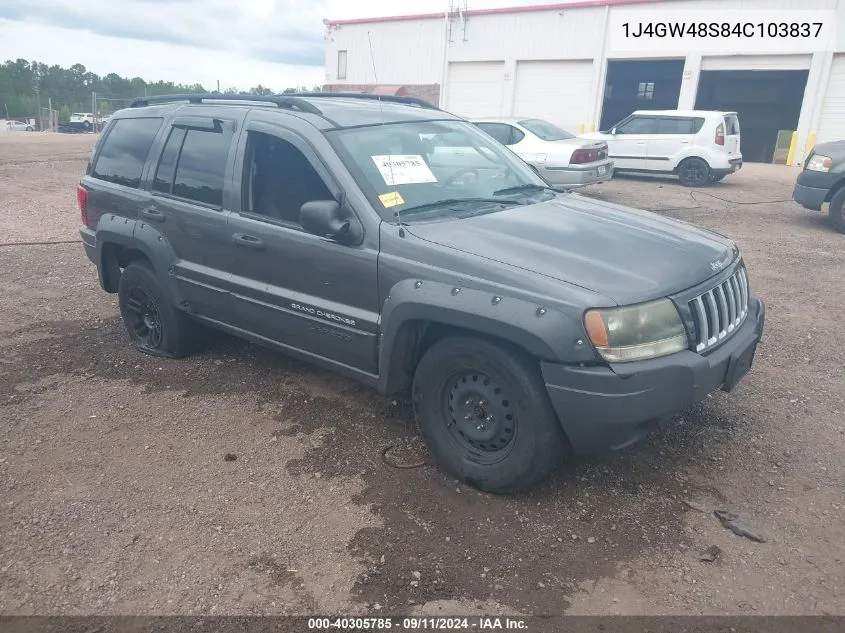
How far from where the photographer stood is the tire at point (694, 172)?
1455cm

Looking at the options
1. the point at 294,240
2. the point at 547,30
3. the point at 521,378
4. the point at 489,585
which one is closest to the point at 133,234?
the point at 294,240

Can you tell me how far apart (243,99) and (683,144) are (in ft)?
41.2

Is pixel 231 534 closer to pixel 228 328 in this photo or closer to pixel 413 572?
pixel 413 572

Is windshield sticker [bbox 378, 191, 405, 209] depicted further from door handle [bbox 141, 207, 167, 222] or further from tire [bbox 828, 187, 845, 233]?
tire [bbox 828, 187, 845, 233]

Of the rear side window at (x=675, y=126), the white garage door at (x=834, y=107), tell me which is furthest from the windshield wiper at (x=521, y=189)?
the white garage door at (x=834, y=107)

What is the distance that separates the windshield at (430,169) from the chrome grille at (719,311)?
1.22 metres

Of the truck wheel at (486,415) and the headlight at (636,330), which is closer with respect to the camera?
the headlight at (636,330)

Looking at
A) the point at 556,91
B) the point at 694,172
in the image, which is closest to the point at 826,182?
the point at 694,172

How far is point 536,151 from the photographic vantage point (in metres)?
12.3

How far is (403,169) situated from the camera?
12.2ft

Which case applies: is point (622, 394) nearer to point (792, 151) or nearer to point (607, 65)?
point (792, 151)

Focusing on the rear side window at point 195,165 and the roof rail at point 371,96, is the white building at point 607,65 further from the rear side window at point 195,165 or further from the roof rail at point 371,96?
the rear side window at point 195,165

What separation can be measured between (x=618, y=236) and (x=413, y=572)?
6.28 feet

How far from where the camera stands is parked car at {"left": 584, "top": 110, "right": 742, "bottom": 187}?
47.2 feet
